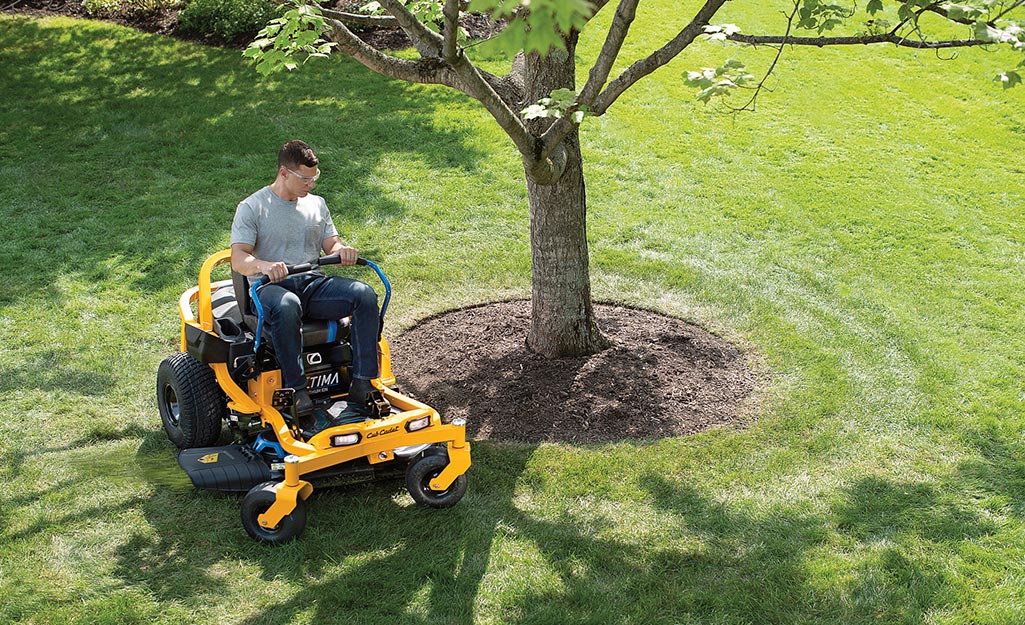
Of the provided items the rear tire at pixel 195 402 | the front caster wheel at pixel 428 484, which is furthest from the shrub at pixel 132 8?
the front caster wheel at pixel 428 484

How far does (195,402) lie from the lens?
18.0ft

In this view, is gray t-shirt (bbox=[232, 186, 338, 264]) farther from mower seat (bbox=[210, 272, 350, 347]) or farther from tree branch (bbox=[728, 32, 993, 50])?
tree branch (bbox=[728, 32, 993, 50])

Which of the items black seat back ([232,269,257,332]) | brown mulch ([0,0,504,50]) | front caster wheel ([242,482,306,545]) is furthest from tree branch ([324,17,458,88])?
brown mulch ([0,0,504,50])

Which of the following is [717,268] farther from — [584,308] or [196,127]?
[196,127]

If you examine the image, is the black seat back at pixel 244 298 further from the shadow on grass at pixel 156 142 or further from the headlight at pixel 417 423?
the shadow on grass at pixel 156 142

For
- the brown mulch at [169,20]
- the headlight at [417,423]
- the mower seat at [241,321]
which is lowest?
the headlight at [417,423]

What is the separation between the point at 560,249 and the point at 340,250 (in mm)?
1798

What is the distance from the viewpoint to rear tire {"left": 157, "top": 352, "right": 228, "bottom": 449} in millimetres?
5492

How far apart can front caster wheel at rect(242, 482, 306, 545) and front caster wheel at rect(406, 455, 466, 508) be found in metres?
0.56

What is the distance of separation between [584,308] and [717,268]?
2128 millimetres

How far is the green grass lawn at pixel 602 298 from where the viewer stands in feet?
15.0

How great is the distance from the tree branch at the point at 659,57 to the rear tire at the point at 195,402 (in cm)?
258

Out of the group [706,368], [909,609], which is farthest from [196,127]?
[909,609]

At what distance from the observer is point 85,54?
495 inches
